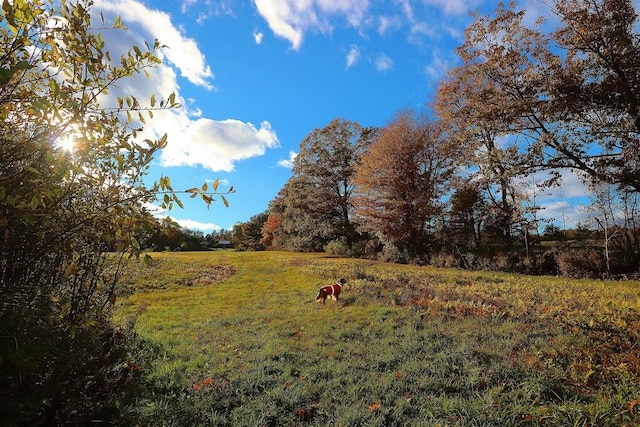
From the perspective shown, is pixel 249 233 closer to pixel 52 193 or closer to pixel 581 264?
pixel 581 264

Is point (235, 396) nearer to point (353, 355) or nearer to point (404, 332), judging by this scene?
point (353, 355)

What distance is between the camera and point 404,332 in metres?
7.25

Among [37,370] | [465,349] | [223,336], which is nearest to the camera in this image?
[37,370]

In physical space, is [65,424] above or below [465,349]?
above

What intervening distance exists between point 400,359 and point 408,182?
18.0m

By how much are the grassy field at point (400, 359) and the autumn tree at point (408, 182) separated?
11162 millimetres

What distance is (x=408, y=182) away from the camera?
74.4 feet

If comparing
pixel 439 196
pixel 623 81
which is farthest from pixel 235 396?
pixel 439 196

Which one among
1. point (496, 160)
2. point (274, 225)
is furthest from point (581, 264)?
point (274, 225)

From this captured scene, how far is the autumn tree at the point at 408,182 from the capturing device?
2211cm

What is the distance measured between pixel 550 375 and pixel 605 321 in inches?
137

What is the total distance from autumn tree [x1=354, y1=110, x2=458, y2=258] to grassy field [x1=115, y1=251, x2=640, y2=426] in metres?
11.2

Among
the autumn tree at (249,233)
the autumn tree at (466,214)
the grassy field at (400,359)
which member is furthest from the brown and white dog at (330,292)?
the autumn tree at (249,233)

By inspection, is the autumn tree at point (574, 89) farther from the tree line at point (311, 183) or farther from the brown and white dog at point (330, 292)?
the brown and white dog at point (330, 292)
